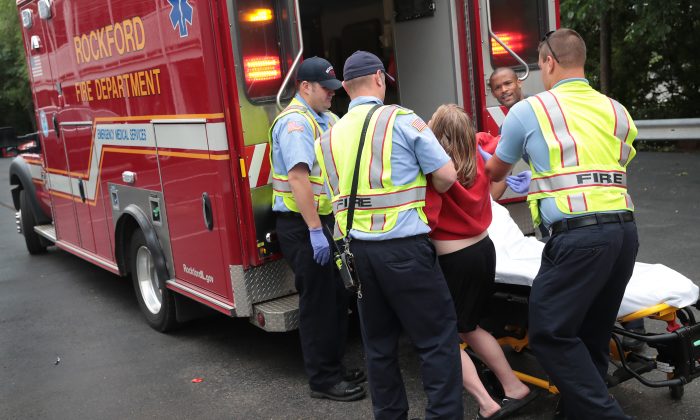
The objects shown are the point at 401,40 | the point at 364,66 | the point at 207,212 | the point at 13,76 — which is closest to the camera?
the point at 364,66

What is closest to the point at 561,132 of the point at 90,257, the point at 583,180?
the point at 583,180

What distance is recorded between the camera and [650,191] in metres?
9.88

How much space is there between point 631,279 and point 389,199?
126 centimetres

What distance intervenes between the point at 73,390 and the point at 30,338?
4.82ft

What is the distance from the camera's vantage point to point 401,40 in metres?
5.89

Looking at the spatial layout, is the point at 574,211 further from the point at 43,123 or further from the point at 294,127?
the point at 43,123

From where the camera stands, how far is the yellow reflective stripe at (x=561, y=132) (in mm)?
3289

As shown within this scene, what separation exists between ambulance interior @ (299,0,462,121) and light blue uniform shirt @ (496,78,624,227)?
1.93 meters

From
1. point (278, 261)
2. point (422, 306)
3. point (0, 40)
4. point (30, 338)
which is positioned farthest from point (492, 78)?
point (0, 40)

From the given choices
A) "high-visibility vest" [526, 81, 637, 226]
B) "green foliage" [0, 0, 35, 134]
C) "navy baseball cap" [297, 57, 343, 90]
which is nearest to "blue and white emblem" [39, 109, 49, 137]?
"navy baseball cap" [297, 57, 343, 90]

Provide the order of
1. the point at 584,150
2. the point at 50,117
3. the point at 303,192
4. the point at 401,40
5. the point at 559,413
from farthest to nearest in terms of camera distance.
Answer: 1. the point at 50,117
2. the point at 401,40
3. the point at 303,192
4. the point at 559,413
5. the point at 584,150

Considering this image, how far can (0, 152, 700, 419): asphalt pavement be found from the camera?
4.43 m

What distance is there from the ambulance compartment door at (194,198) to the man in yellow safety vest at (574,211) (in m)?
1.90

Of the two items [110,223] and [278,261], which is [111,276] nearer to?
[110,223]
